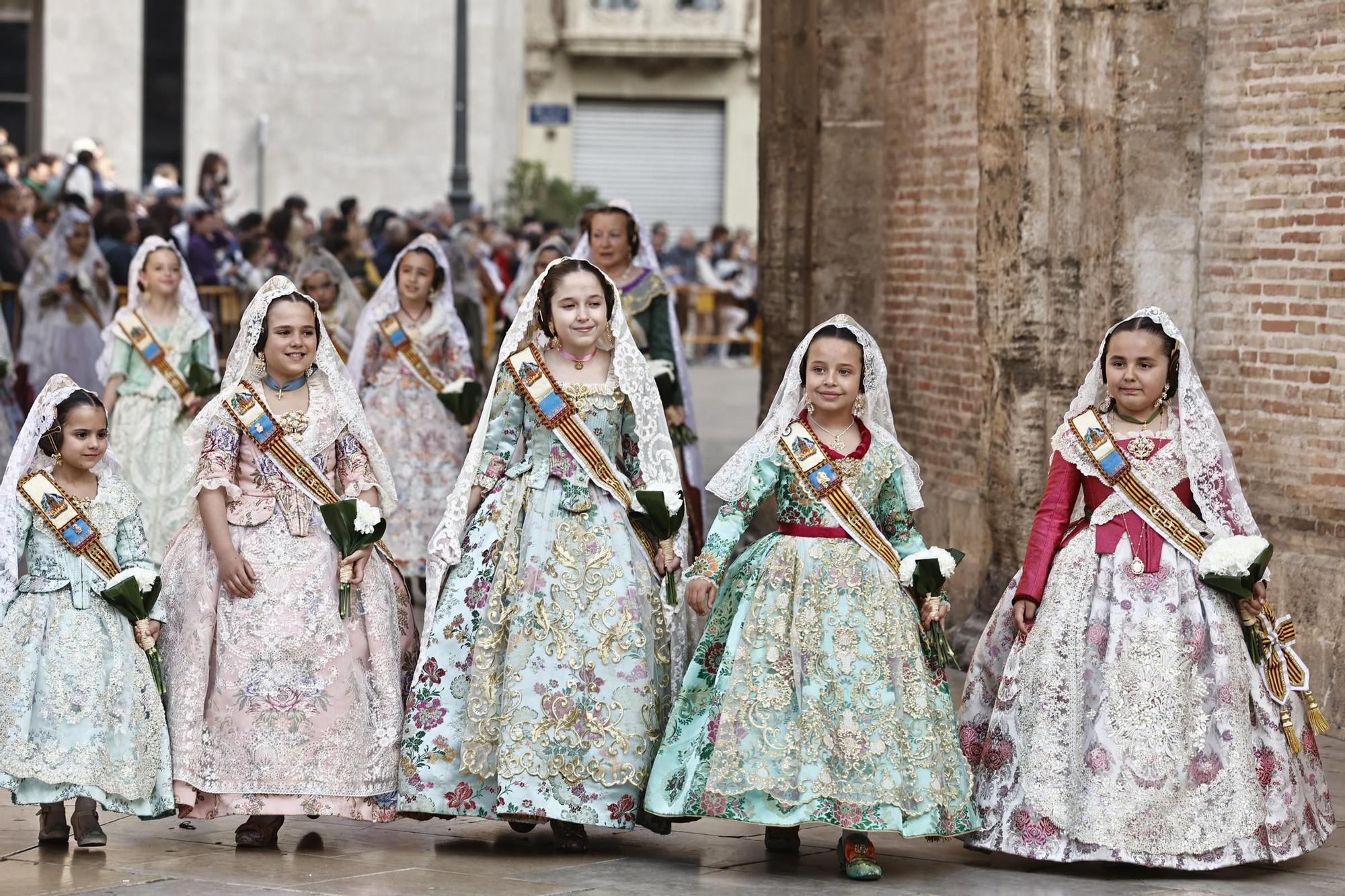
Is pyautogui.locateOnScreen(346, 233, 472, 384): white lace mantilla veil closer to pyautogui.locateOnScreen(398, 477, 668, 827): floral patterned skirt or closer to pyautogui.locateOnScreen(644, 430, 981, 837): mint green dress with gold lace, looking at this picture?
pyautogui.locateOnScreen(398, 477, 668, 827): floral patterned skirt

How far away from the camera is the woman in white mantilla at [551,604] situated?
7.22 metres

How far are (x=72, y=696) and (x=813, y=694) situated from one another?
7.58ft

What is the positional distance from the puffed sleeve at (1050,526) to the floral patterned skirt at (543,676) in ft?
3.91

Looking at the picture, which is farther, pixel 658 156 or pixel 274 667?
pixel 658 156

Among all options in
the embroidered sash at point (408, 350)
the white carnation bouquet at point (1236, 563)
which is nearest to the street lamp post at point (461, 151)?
the embroidered sash at point (408, 350)

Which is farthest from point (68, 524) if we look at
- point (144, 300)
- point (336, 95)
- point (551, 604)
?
point (336, 95)

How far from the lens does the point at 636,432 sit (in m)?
7.69

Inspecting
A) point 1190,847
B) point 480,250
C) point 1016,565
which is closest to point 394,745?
point 1190,847

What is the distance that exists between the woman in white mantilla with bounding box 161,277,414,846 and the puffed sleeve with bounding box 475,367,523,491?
430mm

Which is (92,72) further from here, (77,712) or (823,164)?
(77,712)

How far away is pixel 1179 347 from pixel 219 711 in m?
3.28

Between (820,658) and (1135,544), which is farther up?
(1135,544)

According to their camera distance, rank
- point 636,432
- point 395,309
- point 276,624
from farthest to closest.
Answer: point 395,309, point 636,432, point 276,624

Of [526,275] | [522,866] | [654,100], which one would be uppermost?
[654,100]
